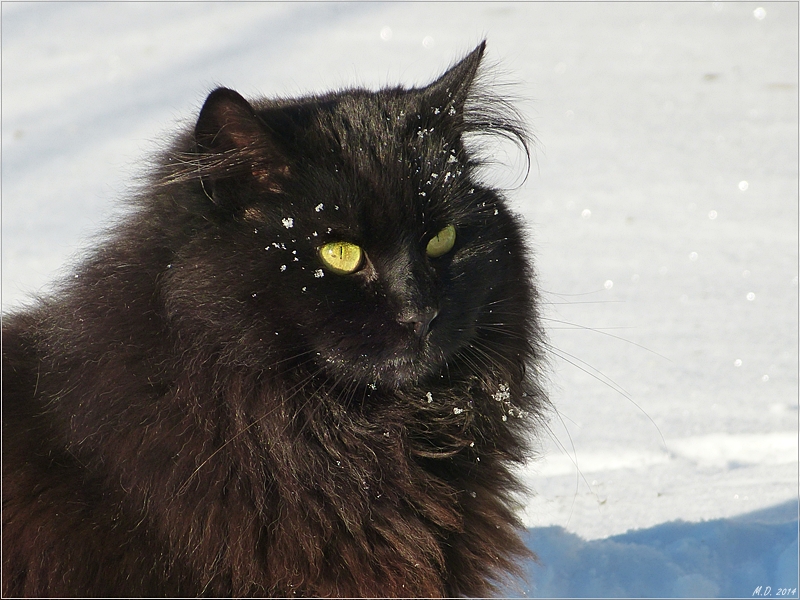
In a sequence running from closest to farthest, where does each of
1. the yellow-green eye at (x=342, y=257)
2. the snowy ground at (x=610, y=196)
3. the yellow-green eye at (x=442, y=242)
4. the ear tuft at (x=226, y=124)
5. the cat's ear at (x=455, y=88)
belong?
1. the ear tuft at (x=226, y=124)
2. the yellow-green eye at (x=342, y=257)
3. the yellow-green eye at (x=442, y=242)
4. the cat's ear at (x=455, y=88)
5. the snowy ground at (x=610, y=196)

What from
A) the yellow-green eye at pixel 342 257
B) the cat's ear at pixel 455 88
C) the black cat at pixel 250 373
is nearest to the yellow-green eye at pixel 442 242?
the black cat at pixel 250 373

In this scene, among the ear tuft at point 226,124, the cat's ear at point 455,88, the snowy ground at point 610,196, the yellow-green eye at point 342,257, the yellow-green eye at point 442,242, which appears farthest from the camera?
the snowy ground at point 610,196

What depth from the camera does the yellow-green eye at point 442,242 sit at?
174 cm

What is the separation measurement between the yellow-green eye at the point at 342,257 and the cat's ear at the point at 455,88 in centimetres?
Result: 45

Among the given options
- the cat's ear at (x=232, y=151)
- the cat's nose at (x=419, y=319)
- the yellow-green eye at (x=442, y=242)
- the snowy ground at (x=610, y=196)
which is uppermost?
the cat's ear at (x=232, y=151)

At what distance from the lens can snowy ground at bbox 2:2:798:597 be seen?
246 centimetres

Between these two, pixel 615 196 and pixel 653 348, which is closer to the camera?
pixel 653 348

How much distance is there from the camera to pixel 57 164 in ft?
15.2

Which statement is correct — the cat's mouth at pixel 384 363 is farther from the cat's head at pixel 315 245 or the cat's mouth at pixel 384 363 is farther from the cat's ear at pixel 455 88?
the cat's ear at pixel 455 88

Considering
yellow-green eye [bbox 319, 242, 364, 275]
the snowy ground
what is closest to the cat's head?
yellow-green eye [bbox 319, 242, 364, 275]

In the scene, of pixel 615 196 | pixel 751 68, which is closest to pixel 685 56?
pixel 751 68

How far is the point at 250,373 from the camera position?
1651 mm

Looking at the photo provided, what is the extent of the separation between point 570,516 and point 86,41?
17.8 feet

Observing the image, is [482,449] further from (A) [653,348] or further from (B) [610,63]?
(B) [610,63]
